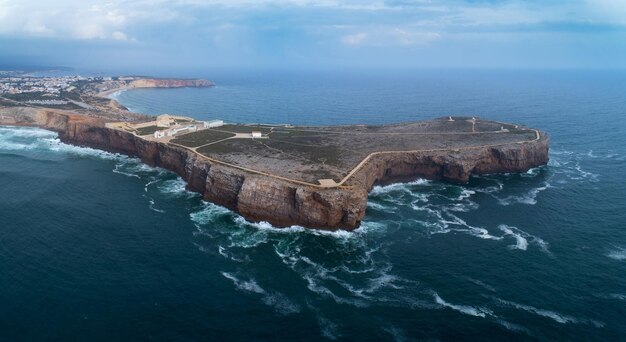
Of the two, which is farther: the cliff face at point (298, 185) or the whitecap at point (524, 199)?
the whitecap at point (524, 199)

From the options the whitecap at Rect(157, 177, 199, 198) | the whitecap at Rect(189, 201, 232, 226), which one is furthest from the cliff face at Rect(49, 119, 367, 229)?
the whitecap at Rect(157, 177, 199, 198)

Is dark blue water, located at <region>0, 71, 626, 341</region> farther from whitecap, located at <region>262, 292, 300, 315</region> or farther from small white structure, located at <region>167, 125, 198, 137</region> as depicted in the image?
small white structure, located at <region>167, 125, 198, 137</region>

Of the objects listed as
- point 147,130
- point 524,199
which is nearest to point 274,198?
point 524,199

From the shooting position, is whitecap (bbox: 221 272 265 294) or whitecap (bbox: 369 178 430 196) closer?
whitecap (bbox: 221 272 265 294)

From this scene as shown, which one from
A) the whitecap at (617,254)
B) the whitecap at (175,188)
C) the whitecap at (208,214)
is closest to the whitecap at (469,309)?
the whitecap at (617,254)

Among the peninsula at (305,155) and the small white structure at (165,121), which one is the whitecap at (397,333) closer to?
the peninsula at (305,155)

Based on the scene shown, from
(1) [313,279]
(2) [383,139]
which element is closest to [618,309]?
(1) [313,279]
